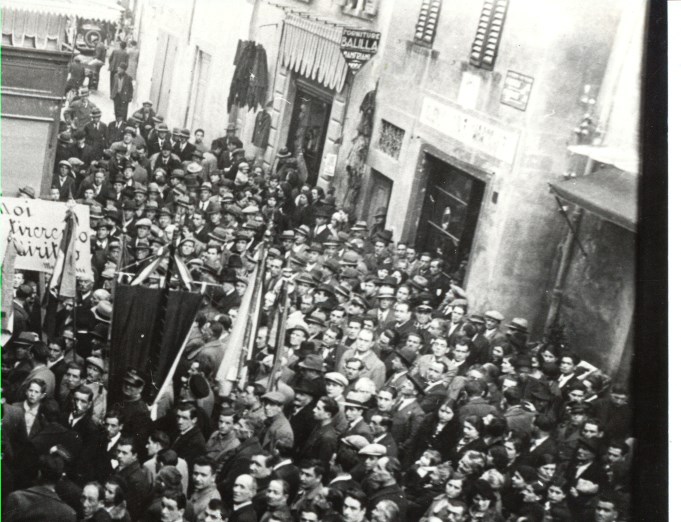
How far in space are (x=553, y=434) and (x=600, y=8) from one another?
244 centimetres

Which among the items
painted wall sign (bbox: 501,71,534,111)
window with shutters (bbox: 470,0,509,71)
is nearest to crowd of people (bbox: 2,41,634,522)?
painted wall sign (bbox: 501,71,534,111)

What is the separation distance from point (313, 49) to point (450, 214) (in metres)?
1.44

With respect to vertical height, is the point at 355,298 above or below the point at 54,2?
below

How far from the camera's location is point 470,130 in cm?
580

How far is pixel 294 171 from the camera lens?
6262 mm

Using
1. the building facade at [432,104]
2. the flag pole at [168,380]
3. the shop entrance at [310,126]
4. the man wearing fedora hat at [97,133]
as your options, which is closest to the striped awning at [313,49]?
the building facade at [432,104]

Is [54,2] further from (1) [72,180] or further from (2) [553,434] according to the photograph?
(2) [553,434]

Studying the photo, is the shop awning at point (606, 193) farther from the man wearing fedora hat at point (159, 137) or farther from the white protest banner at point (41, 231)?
the white protest banner at point (41, 231)

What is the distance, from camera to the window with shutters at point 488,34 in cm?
547

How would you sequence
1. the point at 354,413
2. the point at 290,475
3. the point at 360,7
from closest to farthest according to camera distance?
the point at 290,475 < the point at 354,413 < the point at 360,7

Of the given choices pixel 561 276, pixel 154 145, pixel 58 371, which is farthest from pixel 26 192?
pixel 561 276

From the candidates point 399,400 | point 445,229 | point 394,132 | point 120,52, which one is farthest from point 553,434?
point 120,52

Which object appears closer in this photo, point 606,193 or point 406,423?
point 406,423

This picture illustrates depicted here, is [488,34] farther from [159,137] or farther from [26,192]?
[26,192]
